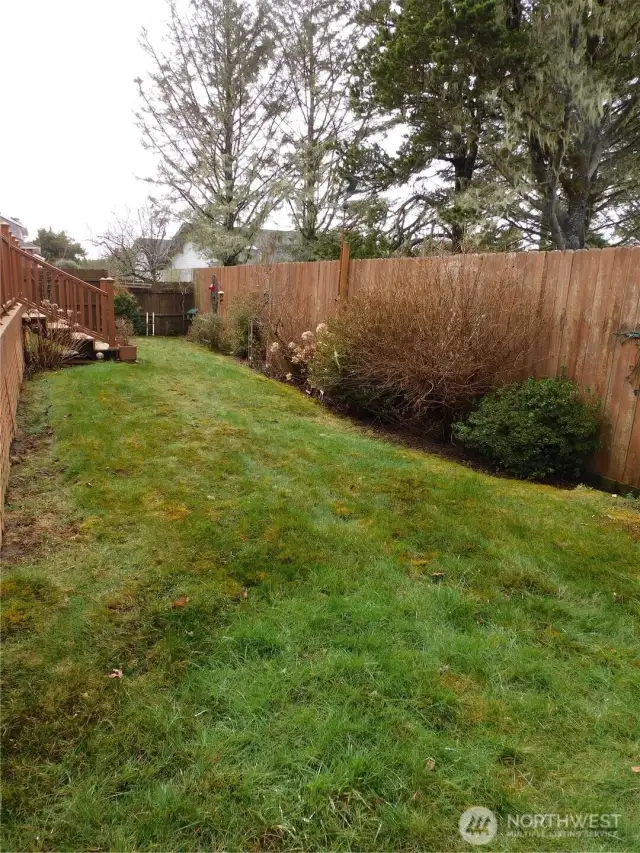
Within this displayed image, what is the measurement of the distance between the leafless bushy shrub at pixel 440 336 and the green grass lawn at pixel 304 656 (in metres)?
1.54

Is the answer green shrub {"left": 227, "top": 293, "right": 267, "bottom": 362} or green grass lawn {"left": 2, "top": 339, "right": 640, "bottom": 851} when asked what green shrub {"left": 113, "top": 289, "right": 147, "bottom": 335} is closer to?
green shrub {"left": 227, "top": 293, "right": 267, "bottom": 362}

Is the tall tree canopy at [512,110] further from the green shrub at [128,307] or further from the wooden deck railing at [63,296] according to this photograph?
the green shrub at [128,307]

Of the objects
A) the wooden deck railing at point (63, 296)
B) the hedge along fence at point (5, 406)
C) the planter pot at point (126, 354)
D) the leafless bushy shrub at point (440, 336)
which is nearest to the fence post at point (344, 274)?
the leafless bushy shrub at point (440, 336)

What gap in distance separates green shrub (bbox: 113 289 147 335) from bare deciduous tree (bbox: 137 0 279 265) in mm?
3584

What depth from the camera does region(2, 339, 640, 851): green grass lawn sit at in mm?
1760

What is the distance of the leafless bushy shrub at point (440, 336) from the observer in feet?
18.3

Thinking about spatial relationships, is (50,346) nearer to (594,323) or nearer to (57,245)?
(594,323)

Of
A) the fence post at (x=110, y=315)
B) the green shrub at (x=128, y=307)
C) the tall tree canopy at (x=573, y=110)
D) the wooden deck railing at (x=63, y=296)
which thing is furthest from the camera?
the green shrub at (x=128, y=307)

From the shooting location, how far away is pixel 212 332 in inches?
483

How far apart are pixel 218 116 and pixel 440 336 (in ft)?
45.7

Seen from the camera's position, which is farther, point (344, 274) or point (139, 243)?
point (139, 243)

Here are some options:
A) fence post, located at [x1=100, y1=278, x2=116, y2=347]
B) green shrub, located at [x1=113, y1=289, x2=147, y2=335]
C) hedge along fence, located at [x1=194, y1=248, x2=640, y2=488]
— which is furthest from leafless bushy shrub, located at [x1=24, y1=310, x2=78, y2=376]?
green shrub, located at [x1=113, y1=289, x2=147, y2=335]

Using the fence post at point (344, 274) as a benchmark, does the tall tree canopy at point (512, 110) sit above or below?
above

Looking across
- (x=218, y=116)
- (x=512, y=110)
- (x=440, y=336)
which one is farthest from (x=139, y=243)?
(x=440, y=336)
